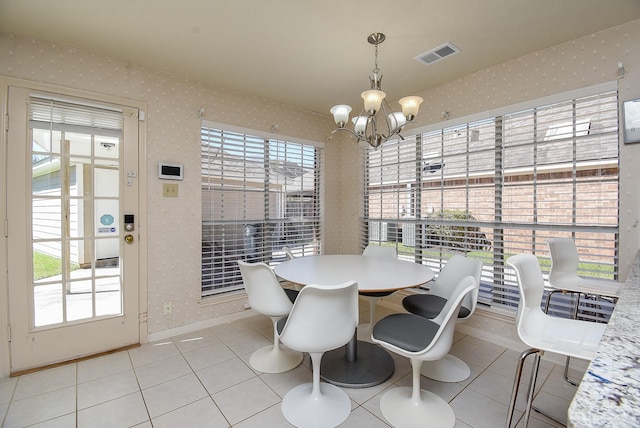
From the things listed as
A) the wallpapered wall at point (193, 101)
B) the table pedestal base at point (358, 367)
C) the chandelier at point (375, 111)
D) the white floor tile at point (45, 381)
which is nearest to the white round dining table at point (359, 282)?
the table pedestal base at point (358, 367)

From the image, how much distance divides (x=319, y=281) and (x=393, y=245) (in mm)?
1960

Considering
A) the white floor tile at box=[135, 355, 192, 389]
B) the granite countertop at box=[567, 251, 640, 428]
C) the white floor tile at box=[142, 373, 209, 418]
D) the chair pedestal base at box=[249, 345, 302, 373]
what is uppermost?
the granite countertop at box=[567, 251, 640, 428]

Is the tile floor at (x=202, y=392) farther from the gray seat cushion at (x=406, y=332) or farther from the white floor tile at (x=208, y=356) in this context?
the gray seat cushion at (x=406, y=332)

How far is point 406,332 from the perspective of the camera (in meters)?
1.81

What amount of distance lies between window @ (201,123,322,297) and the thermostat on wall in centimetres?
28

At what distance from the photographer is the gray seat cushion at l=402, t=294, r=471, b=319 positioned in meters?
2.20

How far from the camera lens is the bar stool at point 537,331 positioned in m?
1.29

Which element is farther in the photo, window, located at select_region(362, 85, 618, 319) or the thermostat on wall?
the thermostat on wall

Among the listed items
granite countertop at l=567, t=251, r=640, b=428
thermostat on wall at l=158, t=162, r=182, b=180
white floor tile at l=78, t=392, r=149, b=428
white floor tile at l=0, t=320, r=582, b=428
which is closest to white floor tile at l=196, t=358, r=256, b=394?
white floor tile at l=0, t=320, r=582, b=428

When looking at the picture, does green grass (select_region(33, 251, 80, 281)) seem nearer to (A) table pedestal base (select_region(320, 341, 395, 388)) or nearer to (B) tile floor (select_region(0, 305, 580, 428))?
(B) tile floor (select_region(0, 305, 580, 428))

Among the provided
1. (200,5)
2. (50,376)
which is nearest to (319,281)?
(200,5)

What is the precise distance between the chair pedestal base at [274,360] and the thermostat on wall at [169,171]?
190 cm

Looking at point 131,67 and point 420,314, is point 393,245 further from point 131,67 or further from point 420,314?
point 131,67

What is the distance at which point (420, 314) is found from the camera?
230 cm
